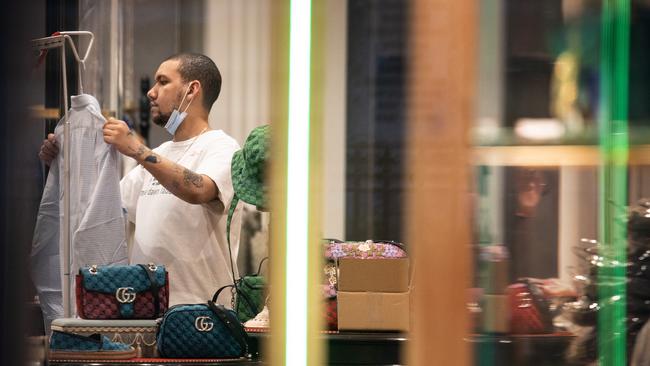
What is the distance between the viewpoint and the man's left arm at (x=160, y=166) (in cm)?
319

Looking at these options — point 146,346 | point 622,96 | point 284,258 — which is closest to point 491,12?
point 622,96

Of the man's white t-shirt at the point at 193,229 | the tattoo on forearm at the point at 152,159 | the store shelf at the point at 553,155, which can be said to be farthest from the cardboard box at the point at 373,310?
the store shelf at the point at 553,155

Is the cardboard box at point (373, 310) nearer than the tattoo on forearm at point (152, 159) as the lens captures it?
Yes

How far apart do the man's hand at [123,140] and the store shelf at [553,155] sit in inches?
51.5

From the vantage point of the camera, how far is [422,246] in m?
2.09

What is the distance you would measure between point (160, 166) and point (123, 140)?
0.43 feet

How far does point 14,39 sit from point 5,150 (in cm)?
23

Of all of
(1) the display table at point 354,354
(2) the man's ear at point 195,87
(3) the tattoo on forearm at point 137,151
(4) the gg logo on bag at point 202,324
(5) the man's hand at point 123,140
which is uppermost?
(2) the man's ear at point 195,87

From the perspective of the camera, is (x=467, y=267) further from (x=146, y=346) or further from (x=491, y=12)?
(x=146, y=346)

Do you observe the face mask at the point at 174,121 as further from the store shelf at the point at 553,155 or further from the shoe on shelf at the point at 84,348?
the store shelf at the point at 553,155

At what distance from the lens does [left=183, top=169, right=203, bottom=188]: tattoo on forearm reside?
322cm

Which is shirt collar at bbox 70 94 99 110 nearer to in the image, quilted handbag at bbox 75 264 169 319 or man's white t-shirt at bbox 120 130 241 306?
man's white t-shirt at bbox 120 130 241 306

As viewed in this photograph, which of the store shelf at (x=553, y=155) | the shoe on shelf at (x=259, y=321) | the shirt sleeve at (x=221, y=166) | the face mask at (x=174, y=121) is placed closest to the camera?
the store shelf at (x=553, y=155)

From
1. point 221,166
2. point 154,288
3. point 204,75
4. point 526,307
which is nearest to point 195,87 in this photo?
point 204,75
